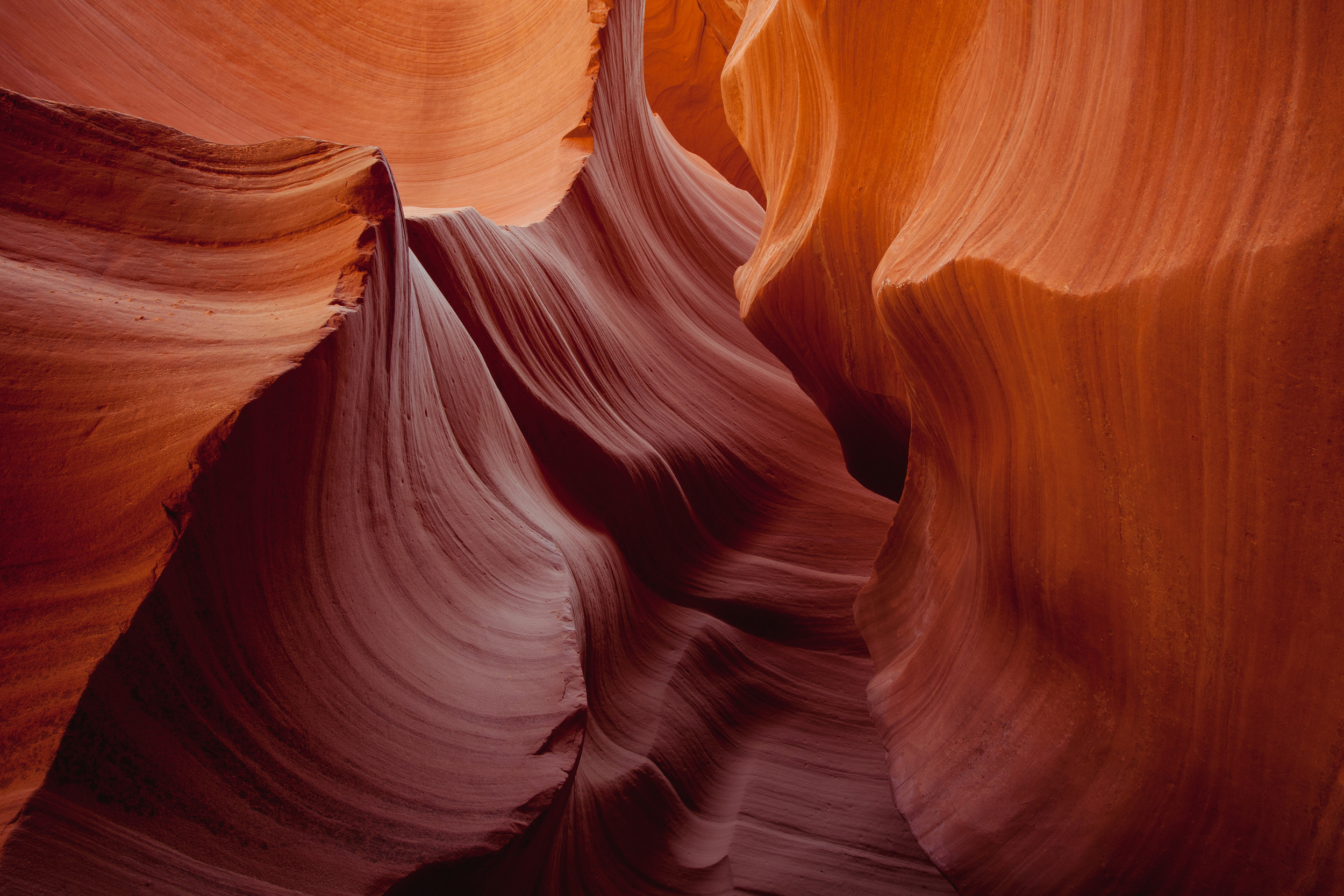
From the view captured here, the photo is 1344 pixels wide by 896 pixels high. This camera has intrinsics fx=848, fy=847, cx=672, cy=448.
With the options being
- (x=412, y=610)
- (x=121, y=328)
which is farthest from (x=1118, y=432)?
(x=121, y=328)

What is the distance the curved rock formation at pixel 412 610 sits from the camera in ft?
4.11

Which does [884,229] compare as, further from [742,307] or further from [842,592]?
[842,592]

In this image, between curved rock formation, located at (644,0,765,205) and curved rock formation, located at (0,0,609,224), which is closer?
curved rock formation, located at (0,0,609,224)

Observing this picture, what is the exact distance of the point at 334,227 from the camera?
1.66 m

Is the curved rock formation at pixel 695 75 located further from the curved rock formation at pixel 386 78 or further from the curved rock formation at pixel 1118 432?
the curved rock formation at pixel 1118 432

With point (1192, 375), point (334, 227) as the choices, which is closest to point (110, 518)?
point (334, 227)

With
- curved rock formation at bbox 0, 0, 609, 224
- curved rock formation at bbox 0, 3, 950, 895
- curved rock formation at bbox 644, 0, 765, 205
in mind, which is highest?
curved rock formation at bbox 644, 0, 765, 205

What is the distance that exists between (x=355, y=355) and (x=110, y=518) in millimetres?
496

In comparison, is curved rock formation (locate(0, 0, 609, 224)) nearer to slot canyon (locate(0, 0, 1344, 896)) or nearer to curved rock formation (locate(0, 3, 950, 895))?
slot canyon (locate(0, 0, 1344, 896))

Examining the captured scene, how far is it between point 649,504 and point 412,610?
1.42m

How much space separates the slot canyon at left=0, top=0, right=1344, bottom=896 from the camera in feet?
3.80

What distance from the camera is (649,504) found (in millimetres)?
3068

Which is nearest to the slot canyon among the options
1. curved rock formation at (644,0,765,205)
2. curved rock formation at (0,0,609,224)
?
curved rock formation at (0,0,609,224)

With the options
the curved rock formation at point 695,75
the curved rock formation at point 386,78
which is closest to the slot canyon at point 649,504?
the curved rock formation at point 386,78
